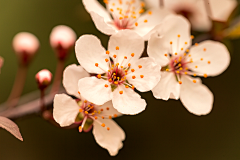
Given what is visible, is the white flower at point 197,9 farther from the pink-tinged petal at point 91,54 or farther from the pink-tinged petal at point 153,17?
the pink-tinged petal at point 91,54

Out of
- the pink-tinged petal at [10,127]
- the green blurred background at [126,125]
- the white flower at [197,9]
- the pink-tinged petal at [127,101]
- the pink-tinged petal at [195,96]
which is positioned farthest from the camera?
the green blurred background at [126,125]

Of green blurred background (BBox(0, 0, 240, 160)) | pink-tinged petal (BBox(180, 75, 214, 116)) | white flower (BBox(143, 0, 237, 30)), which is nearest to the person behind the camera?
pink-tinged petal (BBox(180, 75, 214, 116))

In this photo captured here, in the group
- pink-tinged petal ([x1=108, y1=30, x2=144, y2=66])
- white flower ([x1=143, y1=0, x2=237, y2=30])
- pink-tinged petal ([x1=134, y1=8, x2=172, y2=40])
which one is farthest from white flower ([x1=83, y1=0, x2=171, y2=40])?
white flower ([x1=143, y1=0, x2=237, y2=30])

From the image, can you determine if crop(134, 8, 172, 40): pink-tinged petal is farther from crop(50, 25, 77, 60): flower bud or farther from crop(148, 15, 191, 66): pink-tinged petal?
crop(50, 25, 77, 60): flower bud

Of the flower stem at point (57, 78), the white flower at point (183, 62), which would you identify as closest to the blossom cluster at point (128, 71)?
the white flower at point (183, 62)

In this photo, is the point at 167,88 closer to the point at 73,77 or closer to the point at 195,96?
the point at 195,96

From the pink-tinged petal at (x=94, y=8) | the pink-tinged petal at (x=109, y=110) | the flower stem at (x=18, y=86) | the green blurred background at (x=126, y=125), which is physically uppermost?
the pink-tinged petal at (x=94, y=8)

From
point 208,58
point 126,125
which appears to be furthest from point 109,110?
point 126,125
